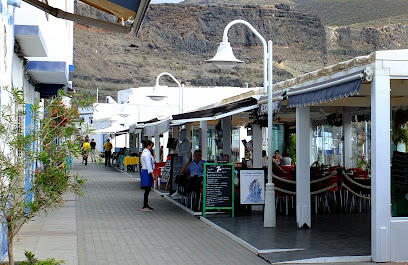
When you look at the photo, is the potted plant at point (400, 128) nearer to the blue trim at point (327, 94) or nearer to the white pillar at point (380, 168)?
the blue trim at point (327, 94)

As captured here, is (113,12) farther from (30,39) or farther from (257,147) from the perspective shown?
(257,147)

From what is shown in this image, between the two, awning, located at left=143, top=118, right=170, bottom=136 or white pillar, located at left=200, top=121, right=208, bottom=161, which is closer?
awning, located at left=143, top=118, right=170, bottom=136

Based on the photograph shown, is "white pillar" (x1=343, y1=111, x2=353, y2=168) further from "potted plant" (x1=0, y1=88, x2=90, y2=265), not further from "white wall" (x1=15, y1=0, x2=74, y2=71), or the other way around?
"potted plant" (x1=0, y1=88, x2=90, y2=265)

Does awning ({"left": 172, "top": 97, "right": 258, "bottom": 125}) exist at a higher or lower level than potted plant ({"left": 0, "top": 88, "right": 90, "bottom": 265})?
higher

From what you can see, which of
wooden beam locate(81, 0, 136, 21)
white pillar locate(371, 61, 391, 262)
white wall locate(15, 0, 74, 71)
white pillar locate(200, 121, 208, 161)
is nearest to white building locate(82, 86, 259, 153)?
white pillar locate(200, 121, 208, 161)

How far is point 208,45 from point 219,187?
136467 millimetres

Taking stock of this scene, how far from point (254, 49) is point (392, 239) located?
14498 centimetres

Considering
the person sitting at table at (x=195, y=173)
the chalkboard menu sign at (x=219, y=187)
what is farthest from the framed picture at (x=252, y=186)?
the person sitting at table at (x=195, y=173)

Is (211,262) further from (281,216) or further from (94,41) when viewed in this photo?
(94,41)

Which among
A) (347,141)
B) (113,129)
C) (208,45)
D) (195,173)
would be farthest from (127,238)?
(208,45)

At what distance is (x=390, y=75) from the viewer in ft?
32.5

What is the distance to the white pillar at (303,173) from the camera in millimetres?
13234

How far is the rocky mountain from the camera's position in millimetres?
125625

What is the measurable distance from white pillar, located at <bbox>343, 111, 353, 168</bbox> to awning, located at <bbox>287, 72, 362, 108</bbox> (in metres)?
8.65
